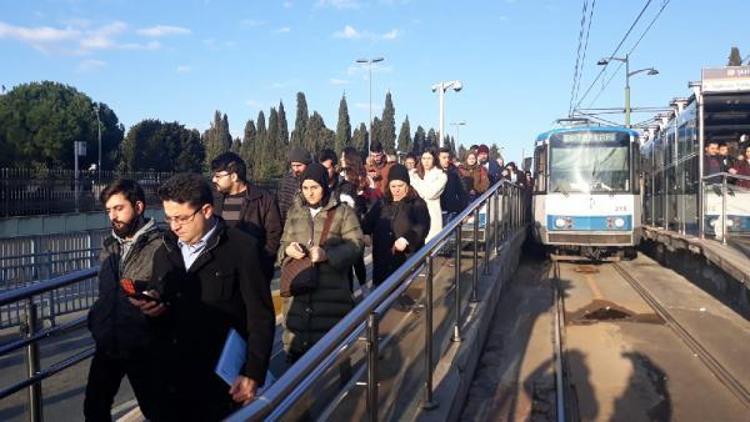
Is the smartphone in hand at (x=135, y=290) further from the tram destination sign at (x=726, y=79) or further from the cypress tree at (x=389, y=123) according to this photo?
the cypress tree at (x=389, y=123)

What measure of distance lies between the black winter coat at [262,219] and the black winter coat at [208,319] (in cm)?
188

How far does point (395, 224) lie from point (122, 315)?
3.25 meters

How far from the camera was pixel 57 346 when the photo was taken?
18.9 feet

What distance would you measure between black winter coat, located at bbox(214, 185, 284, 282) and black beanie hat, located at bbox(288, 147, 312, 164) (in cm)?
89

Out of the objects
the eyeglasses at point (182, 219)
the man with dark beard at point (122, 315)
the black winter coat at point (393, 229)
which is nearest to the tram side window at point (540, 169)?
the black winter coat at point (393, 229)

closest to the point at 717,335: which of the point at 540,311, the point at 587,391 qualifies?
the point at 540,311

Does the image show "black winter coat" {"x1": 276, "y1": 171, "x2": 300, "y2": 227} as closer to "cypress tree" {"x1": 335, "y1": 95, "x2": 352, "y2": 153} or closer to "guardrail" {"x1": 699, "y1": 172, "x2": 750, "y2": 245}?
"guardrail" {"x1": 699, "y1": 172, "x2": 750, "y2": 245}

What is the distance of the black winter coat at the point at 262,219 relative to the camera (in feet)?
17.0

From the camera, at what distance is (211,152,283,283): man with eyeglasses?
5172 mm

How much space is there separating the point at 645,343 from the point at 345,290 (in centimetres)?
542

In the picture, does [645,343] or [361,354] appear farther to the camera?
[645,343]

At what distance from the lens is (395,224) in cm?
632

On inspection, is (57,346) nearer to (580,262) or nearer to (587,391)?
(587,391)

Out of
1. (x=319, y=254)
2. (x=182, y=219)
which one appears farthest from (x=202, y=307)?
(x=319, y=254)
